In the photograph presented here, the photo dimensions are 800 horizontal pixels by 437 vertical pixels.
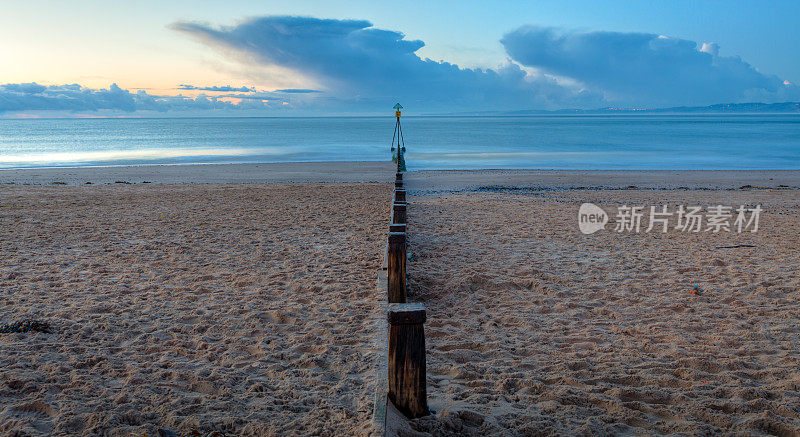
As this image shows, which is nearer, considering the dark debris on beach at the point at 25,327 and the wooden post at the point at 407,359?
the wooden post at the point at 407,359

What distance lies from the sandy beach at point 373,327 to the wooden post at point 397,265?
12.1 inches

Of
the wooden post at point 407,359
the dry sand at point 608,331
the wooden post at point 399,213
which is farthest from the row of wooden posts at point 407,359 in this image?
the wooden post at point 399,213

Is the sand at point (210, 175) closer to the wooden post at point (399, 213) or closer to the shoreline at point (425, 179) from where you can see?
the shoreline at point (425, 179)

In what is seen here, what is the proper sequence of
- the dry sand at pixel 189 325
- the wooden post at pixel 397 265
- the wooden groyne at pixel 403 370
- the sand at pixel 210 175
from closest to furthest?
the wooden groyne at pixel 403 370 → the dry sand at pixel 189 325 → the wooden post at pixel 397 265 → the sand at pixel 210 175

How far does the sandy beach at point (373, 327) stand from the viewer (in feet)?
10.6

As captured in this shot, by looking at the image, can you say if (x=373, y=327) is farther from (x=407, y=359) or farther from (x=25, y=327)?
(x=25, y=327)

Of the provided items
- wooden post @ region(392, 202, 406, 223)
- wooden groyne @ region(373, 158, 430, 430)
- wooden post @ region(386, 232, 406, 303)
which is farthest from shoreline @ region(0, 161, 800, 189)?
wooden groyne @ region(373, 158, 430, 430)

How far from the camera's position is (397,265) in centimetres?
498

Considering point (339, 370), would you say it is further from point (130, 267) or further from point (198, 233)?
point (198, 233)

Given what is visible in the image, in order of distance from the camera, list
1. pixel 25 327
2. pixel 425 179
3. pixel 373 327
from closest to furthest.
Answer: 1. pixel 25 327
2. pixel 373 327
3. pixel 425 179

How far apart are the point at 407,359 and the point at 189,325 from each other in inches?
104

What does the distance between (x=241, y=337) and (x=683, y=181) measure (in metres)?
21.1

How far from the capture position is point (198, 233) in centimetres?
899

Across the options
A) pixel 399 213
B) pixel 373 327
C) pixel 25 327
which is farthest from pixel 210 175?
pixel 373 327
